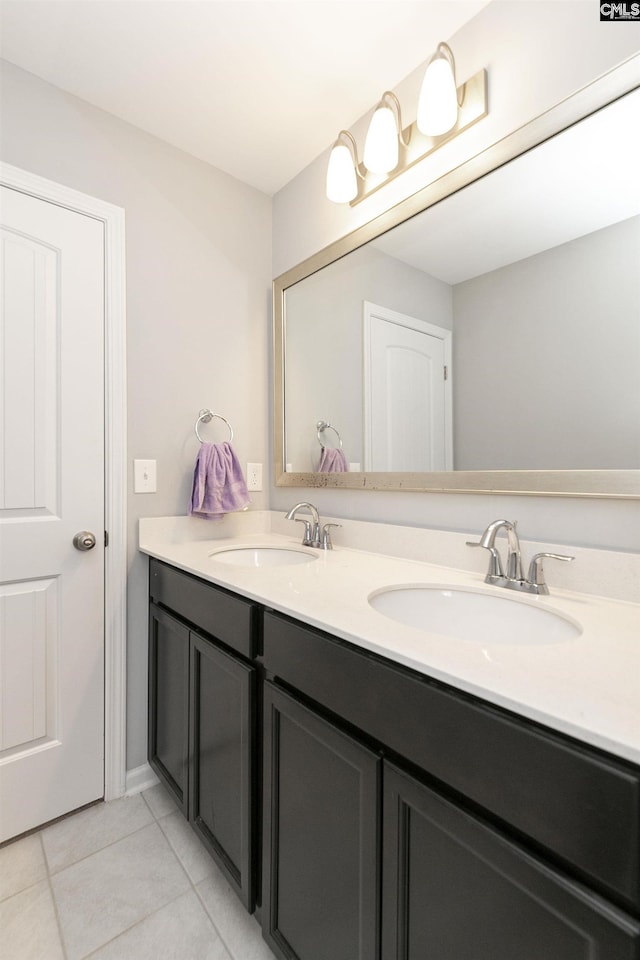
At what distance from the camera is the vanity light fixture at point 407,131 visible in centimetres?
117

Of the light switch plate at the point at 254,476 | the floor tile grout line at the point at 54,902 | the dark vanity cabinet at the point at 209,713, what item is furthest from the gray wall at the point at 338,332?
the floor tile grout line at the point at 54,902

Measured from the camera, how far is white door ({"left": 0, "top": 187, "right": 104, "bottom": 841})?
4.44 feet

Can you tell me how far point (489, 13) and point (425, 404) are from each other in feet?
3.30

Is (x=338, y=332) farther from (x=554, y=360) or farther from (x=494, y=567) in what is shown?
(x=494, y=567)

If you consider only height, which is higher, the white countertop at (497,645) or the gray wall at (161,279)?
the gray wall at (161,279)

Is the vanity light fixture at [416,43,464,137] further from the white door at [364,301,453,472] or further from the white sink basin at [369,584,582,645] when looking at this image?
the white sink basin at [369,584,582,645]

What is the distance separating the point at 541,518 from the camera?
1.10m

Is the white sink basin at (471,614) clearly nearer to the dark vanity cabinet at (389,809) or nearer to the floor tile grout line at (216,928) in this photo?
the dark vanity cabinet at (389,809)

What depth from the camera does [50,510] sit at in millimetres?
1431

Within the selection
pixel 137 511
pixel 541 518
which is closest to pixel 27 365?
pixel 137 511

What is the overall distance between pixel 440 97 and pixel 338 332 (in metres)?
0.72

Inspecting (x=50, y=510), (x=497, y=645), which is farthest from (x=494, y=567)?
(x=50, y=510)

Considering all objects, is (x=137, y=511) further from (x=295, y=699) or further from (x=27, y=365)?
(x=295, y=699)

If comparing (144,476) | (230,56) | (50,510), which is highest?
(230,56)
